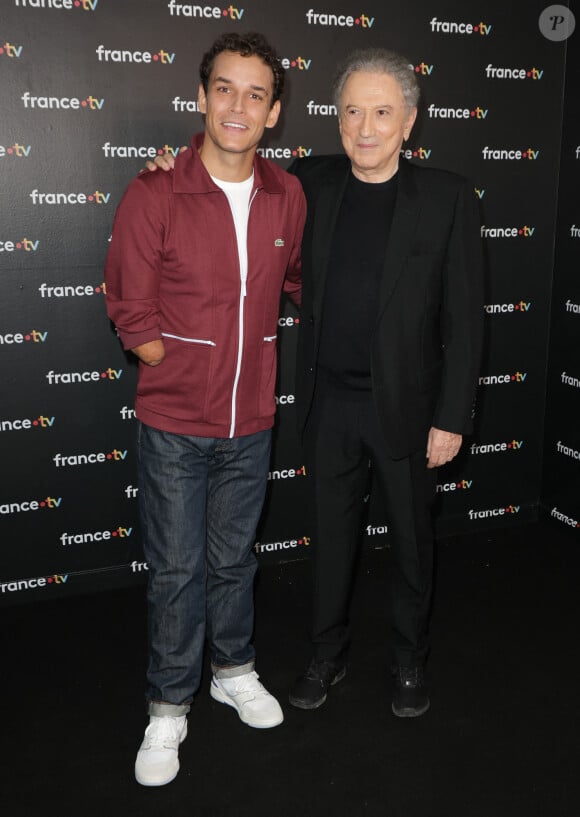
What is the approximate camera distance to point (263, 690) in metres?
2.36

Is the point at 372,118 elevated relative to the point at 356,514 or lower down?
elevated

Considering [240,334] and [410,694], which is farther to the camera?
[410,694]

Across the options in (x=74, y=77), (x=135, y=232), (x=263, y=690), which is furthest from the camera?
(x=74, y=77)

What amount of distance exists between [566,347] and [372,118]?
1.89 m

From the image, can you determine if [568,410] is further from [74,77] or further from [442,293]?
[74,77]

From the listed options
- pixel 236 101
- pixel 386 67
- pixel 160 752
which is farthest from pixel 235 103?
pixel 160 752

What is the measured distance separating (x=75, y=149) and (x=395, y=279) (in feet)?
4.49

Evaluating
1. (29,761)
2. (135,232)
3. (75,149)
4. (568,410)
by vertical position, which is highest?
(75,149)

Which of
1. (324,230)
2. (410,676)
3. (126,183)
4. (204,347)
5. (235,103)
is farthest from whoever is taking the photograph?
(126,183)

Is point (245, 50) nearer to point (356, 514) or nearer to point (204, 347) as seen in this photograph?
point (204, 347)

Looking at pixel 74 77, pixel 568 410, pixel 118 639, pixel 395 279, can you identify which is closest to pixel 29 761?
pixel 118 639

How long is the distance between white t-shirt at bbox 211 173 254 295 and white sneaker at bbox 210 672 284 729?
3.77 feet

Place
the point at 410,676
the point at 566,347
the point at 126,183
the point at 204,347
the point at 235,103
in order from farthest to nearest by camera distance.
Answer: the point at 566,347 < the point at 126,183 < the point at 410,676 < the point at 204,347 < the point at 235,103

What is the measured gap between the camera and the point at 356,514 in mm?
2307
